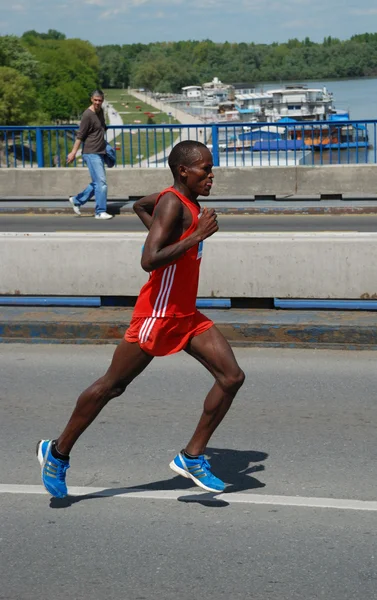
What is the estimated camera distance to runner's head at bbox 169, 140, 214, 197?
183 inches

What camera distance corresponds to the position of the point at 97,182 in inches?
623

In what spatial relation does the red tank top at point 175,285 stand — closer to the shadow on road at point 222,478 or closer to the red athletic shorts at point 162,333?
the red athletic shorts at point 162,333

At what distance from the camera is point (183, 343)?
4750 mm

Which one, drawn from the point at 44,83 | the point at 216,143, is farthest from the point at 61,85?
the point at 216,143

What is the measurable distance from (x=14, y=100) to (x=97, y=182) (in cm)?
9865

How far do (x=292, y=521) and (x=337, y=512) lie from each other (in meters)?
0.23

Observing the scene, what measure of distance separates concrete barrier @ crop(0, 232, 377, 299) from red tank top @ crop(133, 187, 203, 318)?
3646 mm

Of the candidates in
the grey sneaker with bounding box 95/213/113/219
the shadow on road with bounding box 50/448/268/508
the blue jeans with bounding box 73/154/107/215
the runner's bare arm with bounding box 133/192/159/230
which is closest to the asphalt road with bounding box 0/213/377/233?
the grey sneaker with bounding box 95/213/113/219

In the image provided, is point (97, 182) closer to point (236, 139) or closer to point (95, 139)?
point (95, 139)

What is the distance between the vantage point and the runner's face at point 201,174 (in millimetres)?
4648

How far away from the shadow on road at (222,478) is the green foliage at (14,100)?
4197 inches

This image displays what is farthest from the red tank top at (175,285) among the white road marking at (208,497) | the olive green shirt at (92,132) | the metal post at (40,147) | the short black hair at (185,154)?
the metal post at (40,147)

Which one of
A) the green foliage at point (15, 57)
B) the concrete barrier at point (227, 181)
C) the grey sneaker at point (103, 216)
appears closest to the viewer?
the grey sneaker at point (103, 216)

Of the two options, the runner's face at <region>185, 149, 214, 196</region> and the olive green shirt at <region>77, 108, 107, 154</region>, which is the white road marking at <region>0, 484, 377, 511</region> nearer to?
the runner's face at <region>185, 149, 214, 196</region>
